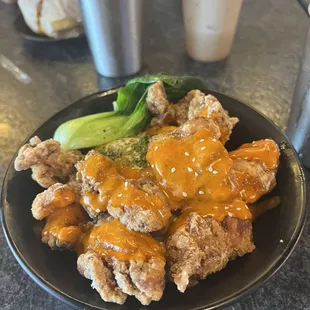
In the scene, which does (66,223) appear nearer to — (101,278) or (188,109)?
Result: (101,278)

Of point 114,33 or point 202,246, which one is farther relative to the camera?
point 114,33

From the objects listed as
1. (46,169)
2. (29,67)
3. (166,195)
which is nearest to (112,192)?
(166,195)

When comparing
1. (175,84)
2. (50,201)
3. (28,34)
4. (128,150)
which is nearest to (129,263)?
(50,201)

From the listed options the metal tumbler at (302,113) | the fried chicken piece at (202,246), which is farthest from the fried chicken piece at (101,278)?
the metal tumbler at (302,113)

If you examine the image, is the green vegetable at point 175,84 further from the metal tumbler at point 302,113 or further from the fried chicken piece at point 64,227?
the fried chicken piece at point 64,227

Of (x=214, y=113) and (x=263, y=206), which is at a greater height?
(x=214, y=113)

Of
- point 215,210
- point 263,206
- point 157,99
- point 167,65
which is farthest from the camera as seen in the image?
point 167,65

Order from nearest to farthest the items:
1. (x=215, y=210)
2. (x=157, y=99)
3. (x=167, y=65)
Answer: (x=215, y=210) < (x=157, y=99) < (x=167, y=65)
